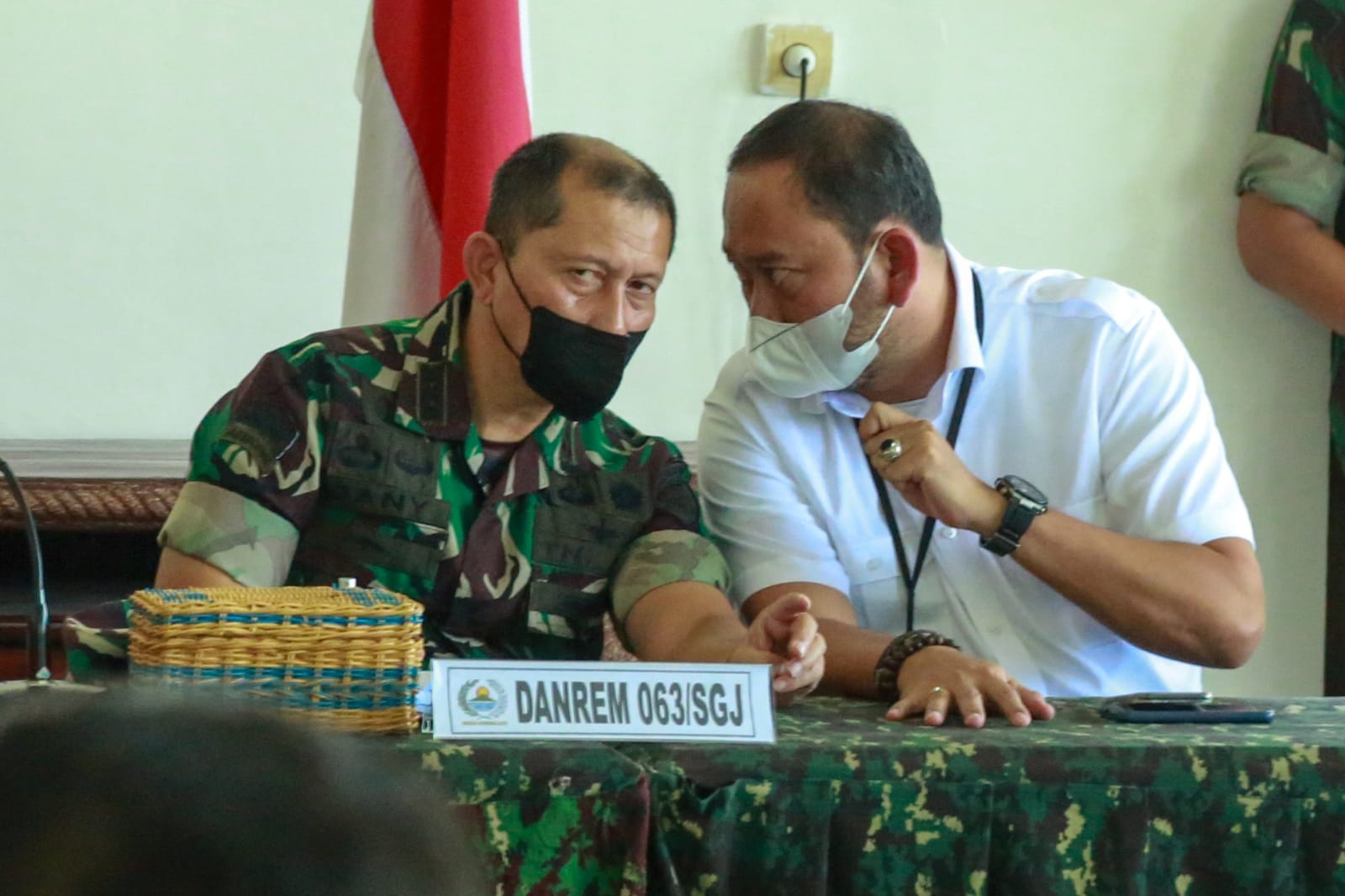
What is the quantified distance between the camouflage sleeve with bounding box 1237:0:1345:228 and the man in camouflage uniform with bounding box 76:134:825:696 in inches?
60.1

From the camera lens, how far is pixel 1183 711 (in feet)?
4.72

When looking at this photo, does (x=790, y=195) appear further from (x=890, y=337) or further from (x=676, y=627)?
(x=676, y=627)

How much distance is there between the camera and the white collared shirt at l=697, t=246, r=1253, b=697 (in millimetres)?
1928

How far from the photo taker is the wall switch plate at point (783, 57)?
2887 mm

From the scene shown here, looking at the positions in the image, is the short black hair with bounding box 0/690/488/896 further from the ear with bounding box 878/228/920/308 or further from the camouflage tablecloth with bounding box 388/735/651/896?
the ear with bounding box 878/228/920/308

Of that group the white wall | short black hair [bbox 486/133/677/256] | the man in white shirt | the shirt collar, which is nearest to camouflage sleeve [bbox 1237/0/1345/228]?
the white wall

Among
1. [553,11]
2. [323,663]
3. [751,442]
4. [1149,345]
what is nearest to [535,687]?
[323,663]

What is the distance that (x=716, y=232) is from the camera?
116 inches

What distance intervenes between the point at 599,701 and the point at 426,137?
1.51m

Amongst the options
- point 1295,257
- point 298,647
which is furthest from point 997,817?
point 1295,257

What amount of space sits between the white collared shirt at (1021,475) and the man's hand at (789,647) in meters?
0.35

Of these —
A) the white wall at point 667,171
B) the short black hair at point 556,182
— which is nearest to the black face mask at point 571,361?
the short black hair at point 556,182

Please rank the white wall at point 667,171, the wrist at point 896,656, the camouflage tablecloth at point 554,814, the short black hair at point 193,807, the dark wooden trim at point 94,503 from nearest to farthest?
the short black hair at point 193,807
the camouflage tablecloth at point 554,814
the wrist at point 896,656
the dark wooden trim at point 94,503
the white wall at point 667,171

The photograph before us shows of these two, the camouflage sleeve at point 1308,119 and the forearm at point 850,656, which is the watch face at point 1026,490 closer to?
the forearm at point 850,656
